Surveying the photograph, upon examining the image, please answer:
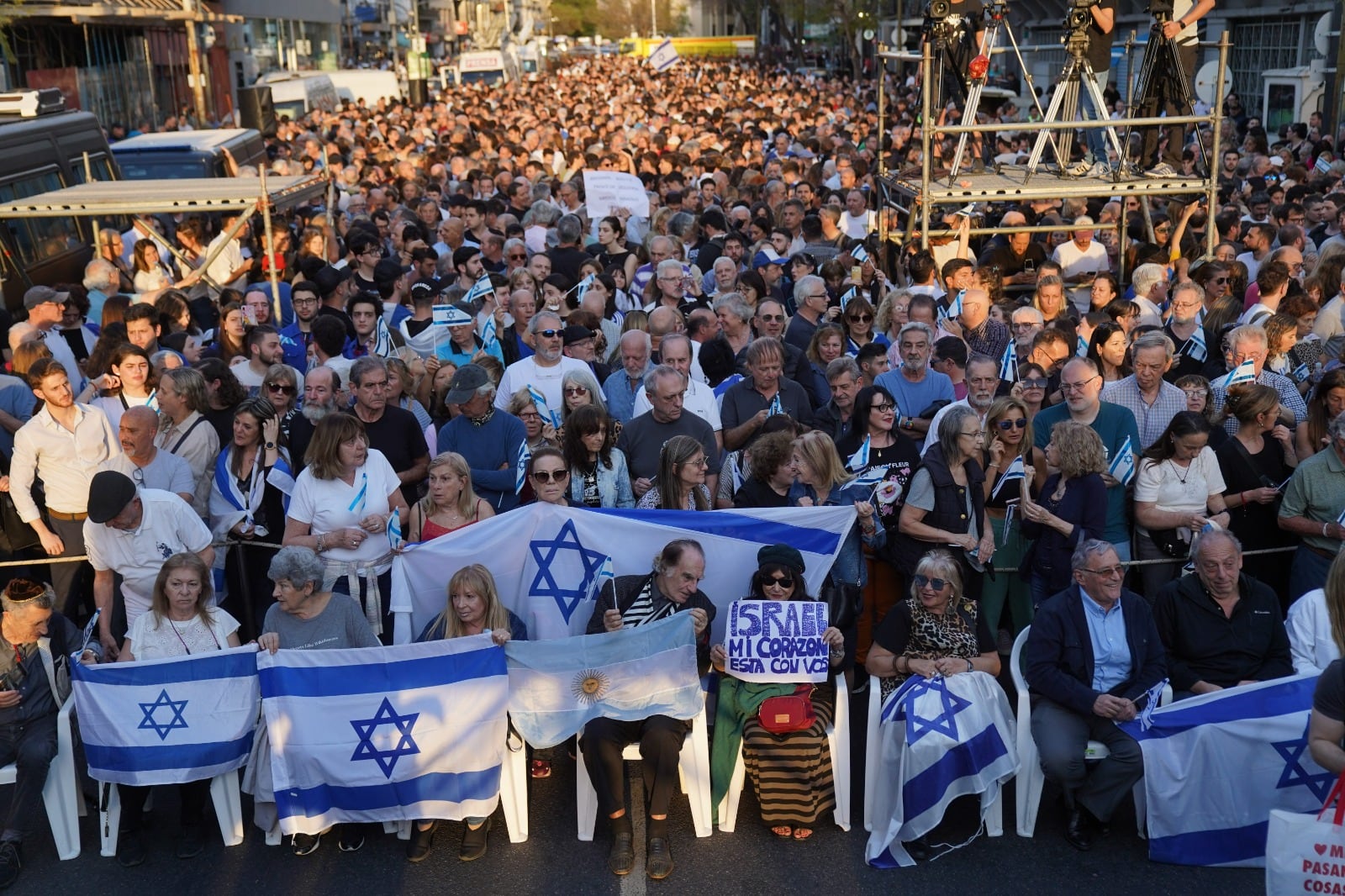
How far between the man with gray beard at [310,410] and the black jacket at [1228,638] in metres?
4.27

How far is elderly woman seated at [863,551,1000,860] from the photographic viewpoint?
600 centimetres

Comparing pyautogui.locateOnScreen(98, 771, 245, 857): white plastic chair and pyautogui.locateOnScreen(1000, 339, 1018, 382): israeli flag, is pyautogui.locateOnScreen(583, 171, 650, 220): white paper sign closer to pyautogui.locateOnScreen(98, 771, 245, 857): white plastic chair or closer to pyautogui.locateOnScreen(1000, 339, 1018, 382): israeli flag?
pyautogui.locateOnScreen(1000, 339, 1018, 382): israeli flag

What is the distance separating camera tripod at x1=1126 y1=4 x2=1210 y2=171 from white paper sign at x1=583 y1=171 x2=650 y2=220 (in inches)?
202

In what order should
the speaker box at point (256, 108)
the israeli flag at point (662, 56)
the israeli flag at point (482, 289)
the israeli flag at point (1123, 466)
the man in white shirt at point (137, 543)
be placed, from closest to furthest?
the man in white shirt at point (137, 543) < the israeli flag at point (1123, 466) < the israeli flag at point (482, 289) < the speaker box at point (256, 108) < the israeli flag at point (662, 56)

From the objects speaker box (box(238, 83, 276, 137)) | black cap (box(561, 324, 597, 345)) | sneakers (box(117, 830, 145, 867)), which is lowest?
sneakers (box(117, 830, 145, 867))

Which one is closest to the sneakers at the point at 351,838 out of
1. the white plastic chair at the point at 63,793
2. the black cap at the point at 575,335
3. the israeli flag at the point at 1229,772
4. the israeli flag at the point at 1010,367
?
the white plastic chair at the point at 63,793

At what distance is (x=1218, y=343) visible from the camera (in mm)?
9203

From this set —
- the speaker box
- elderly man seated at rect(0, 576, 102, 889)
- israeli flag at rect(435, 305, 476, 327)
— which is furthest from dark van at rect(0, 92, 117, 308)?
the speaker box

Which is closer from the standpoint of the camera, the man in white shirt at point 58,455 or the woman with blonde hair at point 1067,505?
the woman with blonde hair at point 1067,505

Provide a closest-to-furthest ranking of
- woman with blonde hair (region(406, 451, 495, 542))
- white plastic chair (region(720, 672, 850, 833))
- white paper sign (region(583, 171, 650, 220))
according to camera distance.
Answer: white plastic chair (region(720, 672, 850, 833)) < woman with blonde hair (region(406, 451, 495, 542)) < white paper sign (region(583, 171, 650, 220))

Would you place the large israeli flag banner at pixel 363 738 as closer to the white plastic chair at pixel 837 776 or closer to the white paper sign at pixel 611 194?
the white plastic chair at pixel 837 776

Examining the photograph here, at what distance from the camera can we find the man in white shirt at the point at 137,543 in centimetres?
640

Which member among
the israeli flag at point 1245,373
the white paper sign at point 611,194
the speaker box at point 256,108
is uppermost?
the speaker box at point 256,108

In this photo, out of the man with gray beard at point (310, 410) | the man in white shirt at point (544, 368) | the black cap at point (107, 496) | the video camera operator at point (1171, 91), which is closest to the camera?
the black cap at point (107, 496)
